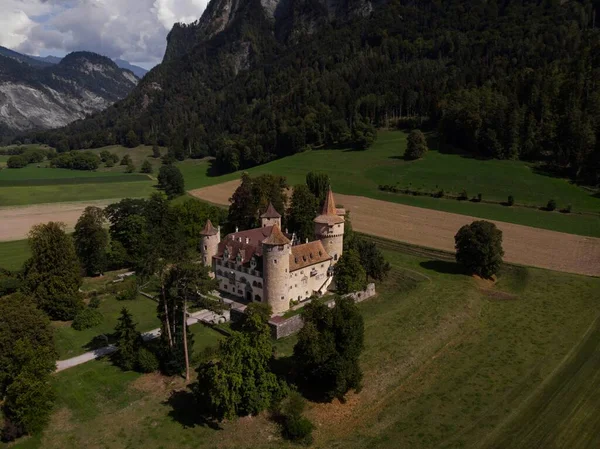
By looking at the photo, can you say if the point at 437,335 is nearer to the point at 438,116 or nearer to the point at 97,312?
the point at 97,312

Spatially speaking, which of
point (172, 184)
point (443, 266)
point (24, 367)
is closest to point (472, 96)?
point (443, 266)

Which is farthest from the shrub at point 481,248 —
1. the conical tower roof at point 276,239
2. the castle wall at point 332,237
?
the conical tower roof at point 276,239

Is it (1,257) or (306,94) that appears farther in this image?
(306,94)

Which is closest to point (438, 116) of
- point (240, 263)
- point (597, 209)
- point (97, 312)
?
point (597, 209)

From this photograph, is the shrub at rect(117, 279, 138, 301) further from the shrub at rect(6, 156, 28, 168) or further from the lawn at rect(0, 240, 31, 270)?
the shrub at rect(6, 156, 28, 168)

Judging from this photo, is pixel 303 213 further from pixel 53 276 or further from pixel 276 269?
pixel 53 276

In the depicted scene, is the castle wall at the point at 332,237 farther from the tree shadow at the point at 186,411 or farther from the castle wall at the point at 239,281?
the tree shadow at the point at 186,411
